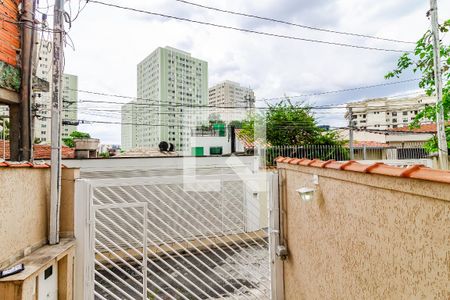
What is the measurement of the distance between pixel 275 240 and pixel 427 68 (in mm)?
5321

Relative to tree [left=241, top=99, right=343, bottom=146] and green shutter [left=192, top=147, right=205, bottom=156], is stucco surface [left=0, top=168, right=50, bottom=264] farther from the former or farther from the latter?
tree [left=241, top=99, right=343, bottom=146]

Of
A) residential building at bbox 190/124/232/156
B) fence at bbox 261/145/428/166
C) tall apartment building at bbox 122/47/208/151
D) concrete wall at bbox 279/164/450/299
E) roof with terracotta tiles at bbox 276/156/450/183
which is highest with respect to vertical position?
tall apartment building at bbox 122/47/208/151

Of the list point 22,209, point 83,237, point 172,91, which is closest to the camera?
point 22,209

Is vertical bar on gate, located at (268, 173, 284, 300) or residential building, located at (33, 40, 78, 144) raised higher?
residential building, located at (33, 40, 78, 144)

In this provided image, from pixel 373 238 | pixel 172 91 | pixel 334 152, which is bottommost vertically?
pixel 373 238

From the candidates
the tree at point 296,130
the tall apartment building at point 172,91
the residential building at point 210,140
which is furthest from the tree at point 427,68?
the tall apartment building at point 172,91

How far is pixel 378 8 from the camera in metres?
7.35

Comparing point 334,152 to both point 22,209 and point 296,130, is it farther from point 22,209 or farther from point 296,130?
point 22,209

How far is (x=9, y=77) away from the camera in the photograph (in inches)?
191

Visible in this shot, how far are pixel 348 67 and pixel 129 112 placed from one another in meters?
12.1

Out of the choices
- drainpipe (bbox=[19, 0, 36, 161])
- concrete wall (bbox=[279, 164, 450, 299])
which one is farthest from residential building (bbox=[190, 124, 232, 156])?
concrete wall (bbox=[279, 164, 450, 299])

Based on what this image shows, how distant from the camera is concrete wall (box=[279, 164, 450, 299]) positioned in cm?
120

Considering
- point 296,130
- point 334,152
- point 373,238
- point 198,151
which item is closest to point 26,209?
point 373,238

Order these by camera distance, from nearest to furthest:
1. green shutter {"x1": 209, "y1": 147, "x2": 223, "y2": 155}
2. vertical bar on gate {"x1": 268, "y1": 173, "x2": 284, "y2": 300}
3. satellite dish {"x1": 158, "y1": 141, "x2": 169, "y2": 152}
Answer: vertical bar on gate {"x1": 268, "y1": 173, "x2": 284, "y2": 300}
satellite dish {"x1": 158, "y1": 141, "x2": 169, "y2": 152}
green shutter {"x1": 209, "y1": 147, "x2": 223, "y2": 155}
